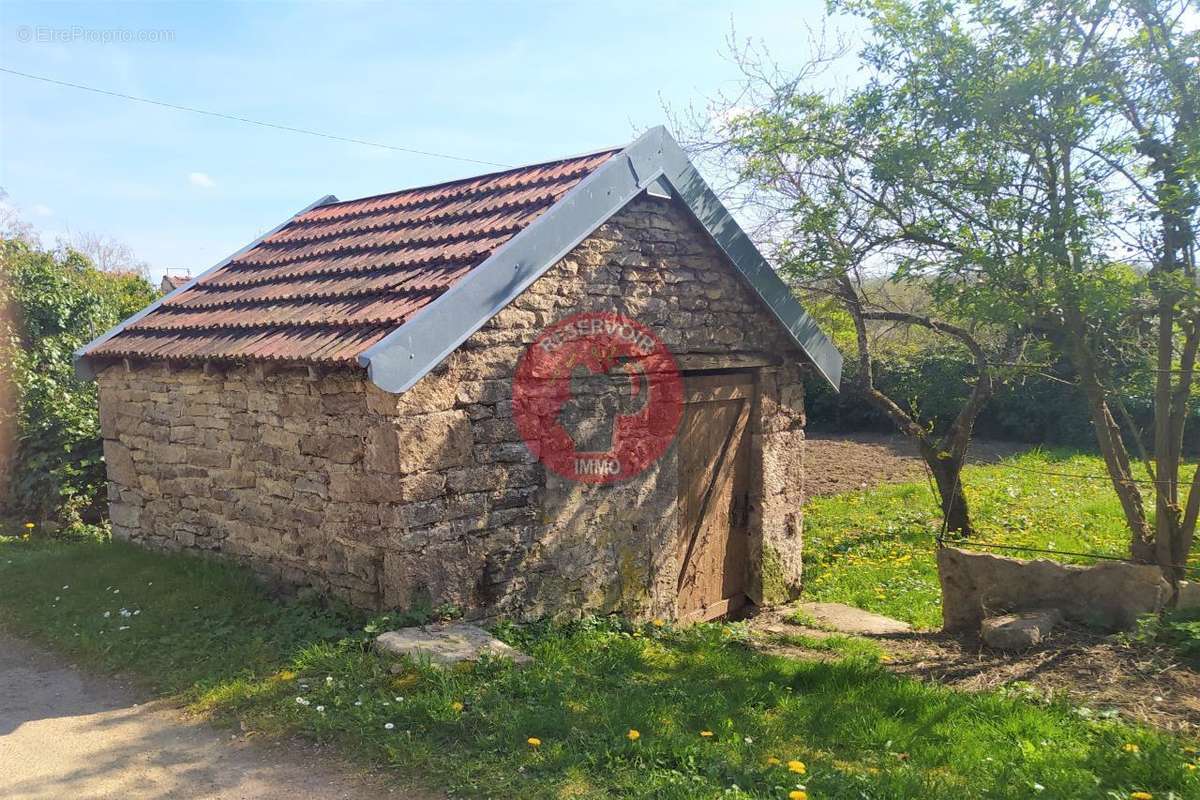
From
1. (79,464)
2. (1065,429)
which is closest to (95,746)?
(79,464)

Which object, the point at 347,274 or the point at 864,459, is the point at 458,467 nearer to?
the point at 347,274

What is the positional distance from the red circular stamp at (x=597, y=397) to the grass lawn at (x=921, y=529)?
281 centimetres

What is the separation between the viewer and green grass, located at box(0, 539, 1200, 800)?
11.9 ft

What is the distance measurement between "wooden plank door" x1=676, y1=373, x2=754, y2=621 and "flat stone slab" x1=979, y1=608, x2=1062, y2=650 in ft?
Answer: 7.26

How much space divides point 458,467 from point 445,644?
1.11 metres

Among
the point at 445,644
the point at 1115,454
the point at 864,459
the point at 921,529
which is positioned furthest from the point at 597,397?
the point at 864,459

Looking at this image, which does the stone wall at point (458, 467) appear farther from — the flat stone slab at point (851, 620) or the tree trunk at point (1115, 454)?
the tree trunk at point (1115, 454)

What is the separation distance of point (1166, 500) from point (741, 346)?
337 cm

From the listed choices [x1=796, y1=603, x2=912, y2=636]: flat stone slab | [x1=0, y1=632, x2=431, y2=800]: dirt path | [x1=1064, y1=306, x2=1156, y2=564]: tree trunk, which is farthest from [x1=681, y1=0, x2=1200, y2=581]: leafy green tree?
[x1=0, y1=632, x2=431, y2=800]: dirt path

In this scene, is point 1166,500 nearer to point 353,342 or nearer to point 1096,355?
point 1096,355

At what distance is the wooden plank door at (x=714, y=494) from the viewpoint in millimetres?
6906

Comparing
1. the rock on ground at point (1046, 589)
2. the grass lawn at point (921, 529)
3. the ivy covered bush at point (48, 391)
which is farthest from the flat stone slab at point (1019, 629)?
the ivy covered bush at point (48, 391)

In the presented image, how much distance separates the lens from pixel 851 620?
7230 mm

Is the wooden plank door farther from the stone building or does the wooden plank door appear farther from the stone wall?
the stone wall
